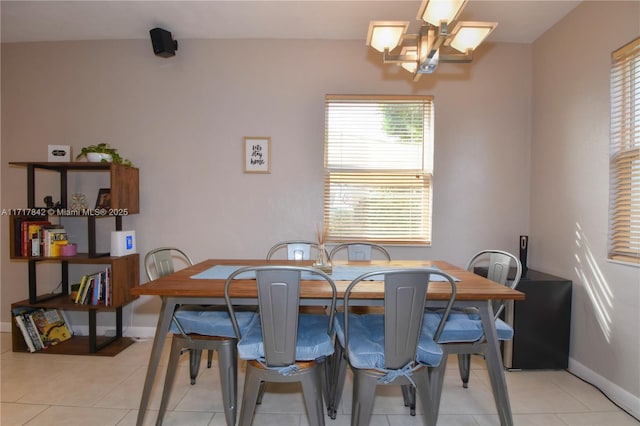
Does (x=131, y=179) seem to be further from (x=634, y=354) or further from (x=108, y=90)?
(x=634, y=354)

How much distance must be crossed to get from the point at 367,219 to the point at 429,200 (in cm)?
62

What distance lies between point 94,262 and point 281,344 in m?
2.18

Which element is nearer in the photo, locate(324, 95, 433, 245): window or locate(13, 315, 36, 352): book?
locate(13, 315, 36, 352): book

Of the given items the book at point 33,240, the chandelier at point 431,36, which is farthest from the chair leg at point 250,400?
the book at point 33,240

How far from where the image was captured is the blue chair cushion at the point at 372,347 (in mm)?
1448

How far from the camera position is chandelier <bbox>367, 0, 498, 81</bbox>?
1437 millimetres

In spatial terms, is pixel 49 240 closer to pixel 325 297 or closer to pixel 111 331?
pixel 111 331

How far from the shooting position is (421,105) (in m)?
2.96

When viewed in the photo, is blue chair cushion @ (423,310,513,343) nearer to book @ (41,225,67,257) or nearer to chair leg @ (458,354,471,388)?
chair leg @ (458,354,471,388)

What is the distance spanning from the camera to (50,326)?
286cm

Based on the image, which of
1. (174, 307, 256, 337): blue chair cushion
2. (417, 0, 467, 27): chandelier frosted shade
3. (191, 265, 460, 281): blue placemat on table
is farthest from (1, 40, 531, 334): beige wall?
(417, 0, 467, 27): chandelier frosted shade

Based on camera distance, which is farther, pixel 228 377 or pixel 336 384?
pixel 336 384

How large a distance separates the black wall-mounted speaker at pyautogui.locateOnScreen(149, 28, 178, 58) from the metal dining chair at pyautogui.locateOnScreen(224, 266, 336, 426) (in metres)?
2.42

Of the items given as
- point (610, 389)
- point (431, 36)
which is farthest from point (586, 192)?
point (431, 36)
